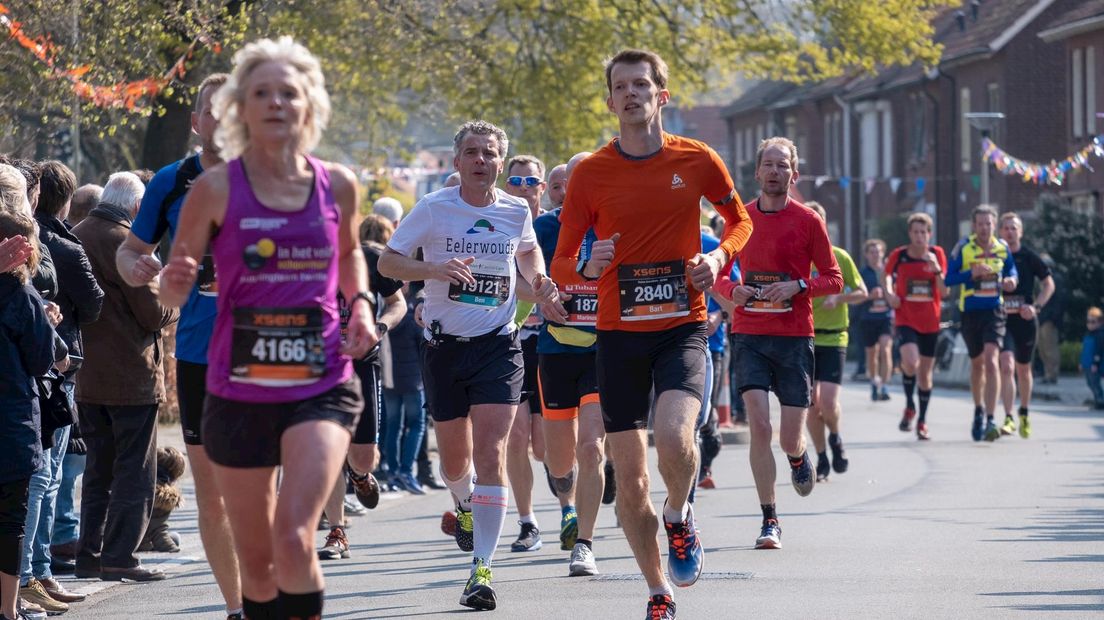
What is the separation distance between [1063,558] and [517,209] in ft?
11.5

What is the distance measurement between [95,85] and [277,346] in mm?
12155

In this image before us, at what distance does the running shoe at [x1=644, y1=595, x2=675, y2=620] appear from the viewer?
7.27 meters

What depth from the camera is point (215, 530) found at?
7035 millimetres

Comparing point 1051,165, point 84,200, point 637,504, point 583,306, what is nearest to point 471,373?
point 637,504

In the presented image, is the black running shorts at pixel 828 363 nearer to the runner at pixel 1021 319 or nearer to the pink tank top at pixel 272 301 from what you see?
the runner at pixel 1021 319

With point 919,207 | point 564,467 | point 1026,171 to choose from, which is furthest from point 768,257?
point 919,207

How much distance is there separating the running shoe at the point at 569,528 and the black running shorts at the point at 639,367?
2723 mm

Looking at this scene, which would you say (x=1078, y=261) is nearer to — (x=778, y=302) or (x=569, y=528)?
(x=778, y=302)

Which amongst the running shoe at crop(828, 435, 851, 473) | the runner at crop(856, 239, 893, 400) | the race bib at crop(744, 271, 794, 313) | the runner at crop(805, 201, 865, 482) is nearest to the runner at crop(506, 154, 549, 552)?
the race bib at crop(744, 271, 794, 313)

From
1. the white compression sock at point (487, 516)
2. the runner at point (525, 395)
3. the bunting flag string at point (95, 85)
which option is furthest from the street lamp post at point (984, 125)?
the white compression sock at point (487, 516)

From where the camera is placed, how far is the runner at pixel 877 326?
86.8ft

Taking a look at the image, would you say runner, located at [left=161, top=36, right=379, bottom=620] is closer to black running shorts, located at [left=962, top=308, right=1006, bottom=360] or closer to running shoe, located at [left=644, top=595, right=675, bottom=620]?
running shoe, located at [left=644, top=595, right=675, bottom=620]

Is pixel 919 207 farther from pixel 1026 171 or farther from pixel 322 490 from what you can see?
pixel 322 490

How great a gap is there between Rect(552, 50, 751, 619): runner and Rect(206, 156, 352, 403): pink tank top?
6.82 ft
